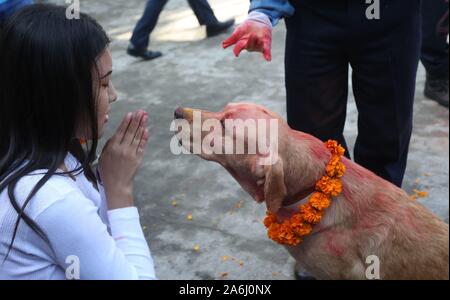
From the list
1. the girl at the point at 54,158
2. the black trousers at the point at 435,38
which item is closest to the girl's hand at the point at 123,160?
the girl at the point at 54,158

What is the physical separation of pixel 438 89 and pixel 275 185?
3.59m

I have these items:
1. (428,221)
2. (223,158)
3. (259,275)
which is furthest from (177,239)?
(428,221)

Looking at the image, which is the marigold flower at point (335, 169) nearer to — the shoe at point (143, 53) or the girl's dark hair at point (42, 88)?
the girl's dark hair at point (42, 88)

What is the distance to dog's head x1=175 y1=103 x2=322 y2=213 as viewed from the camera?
97.7 inches

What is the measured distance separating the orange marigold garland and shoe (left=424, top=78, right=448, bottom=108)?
10.5ft

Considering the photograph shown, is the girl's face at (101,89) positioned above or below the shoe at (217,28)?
above

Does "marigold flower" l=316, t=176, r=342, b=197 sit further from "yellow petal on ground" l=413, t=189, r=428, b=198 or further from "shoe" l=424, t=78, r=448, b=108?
"shoe" l=424, t=78, r=448, b=108

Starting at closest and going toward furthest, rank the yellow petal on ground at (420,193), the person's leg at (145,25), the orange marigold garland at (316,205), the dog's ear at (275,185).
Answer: the dog's ear at (275,185) → the orange marigold garland at (316,205) → the yellow petal on ground at (420,193) → the person's leg at (145,25)

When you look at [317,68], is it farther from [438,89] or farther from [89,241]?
[438,89]

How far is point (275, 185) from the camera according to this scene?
2.46 metres

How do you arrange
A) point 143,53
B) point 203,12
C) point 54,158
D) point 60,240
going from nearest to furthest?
point 60,240
point 54,158
point 143,53
point 203,12

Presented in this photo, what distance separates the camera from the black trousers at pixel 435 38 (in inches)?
205

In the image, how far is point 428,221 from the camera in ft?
8.83

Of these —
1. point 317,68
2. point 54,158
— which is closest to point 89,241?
point 54,158
